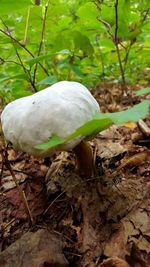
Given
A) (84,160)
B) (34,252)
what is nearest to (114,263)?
(34,252)

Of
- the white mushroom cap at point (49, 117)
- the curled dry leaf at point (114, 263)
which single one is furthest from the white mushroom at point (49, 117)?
the curled dry leaf at point (114, 263)

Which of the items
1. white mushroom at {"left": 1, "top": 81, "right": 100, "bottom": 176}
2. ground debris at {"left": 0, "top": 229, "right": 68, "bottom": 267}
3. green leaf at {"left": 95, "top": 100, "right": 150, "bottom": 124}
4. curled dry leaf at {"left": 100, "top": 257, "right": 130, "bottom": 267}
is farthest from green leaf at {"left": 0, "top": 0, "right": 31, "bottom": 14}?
curled dry leaf at {"left": 100, "top": 257, "right": 130, "bottom": 267}

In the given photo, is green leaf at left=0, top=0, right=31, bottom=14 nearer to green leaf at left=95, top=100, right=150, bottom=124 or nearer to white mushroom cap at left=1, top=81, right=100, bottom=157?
white mushroom cap at left=1, top=81, right=100, bottom=157

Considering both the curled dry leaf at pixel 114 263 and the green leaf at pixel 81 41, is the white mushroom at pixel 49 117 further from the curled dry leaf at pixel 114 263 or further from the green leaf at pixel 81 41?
the green leaf at pixel 81 41

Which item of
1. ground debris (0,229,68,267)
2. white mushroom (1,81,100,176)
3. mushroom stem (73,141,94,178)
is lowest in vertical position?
ground debris (0,229,68,267)

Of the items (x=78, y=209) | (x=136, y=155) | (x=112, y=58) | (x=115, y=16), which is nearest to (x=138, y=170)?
(x=136, y=155)
